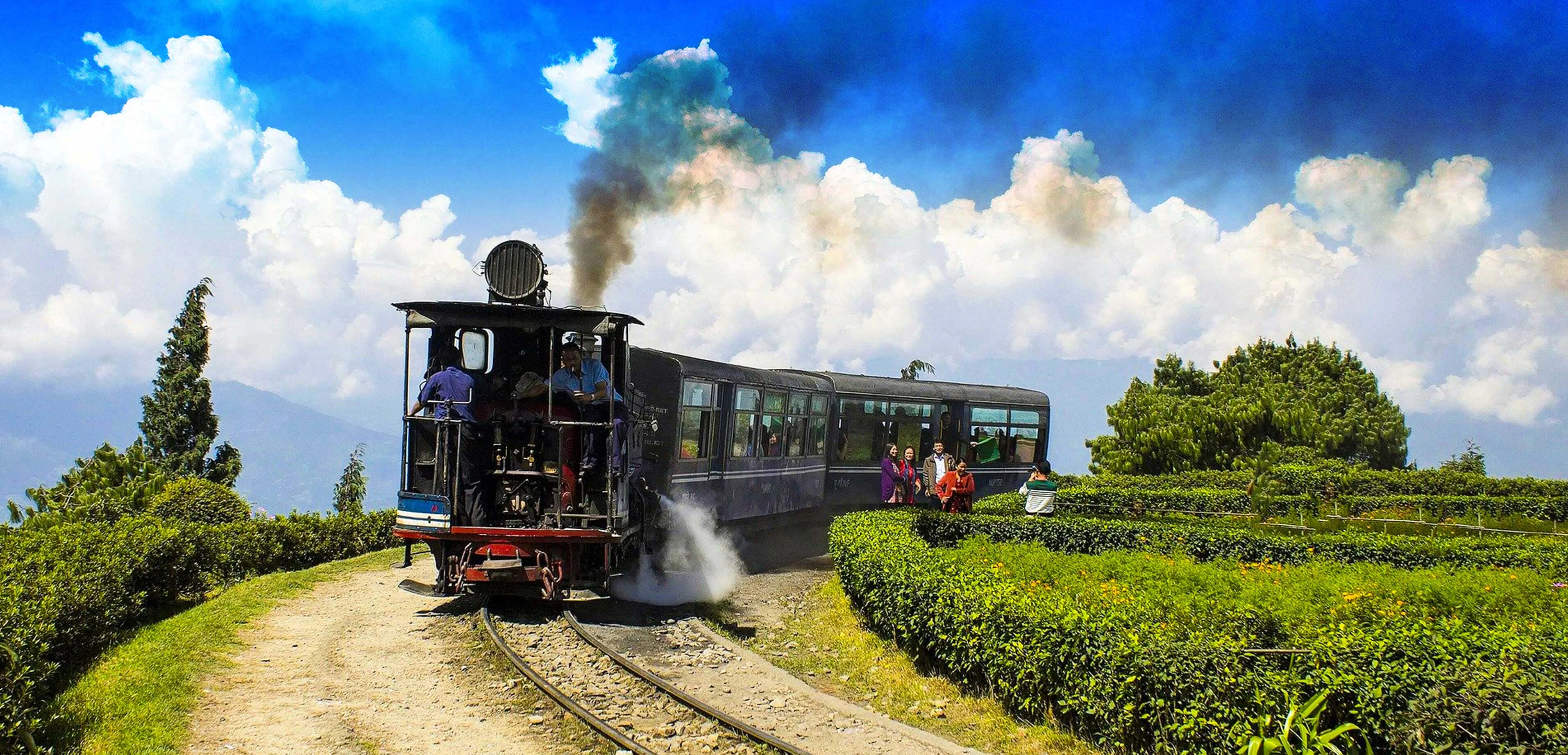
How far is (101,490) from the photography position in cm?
2198

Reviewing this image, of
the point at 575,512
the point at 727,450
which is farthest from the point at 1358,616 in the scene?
the point at 727,450

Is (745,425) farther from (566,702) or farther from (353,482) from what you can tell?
(353,482)

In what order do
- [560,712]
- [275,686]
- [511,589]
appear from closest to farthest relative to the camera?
[560,712] → [275,686] → [511,589]

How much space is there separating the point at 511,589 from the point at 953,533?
7.88 meters

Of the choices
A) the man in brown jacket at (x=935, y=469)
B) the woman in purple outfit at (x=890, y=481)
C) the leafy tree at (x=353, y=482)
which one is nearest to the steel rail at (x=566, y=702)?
the man in brown jacket at (x=935, y=469)

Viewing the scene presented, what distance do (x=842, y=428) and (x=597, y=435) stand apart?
41.4 ft

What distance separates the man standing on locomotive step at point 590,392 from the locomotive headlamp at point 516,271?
1334mm

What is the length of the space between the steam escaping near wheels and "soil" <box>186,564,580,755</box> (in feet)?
9.53

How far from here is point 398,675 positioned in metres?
10.4

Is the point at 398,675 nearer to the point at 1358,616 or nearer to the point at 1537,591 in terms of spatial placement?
the point at 1358,616

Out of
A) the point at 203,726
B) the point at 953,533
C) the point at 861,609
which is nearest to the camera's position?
the point at 203,726

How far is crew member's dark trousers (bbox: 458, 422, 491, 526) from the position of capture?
12625 millimetres

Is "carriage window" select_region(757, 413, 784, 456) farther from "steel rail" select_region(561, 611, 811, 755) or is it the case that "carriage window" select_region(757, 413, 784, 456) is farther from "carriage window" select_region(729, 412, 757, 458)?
"steel rail" select_region(561, 611, 811, 755)

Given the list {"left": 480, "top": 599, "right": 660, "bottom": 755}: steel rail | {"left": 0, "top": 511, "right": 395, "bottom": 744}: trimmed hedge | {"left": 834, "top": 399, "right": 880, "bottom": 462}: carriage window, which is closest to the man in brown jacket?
{"left": 834, "top": 399, "right": 880, "bottom": 462}: carriage window
